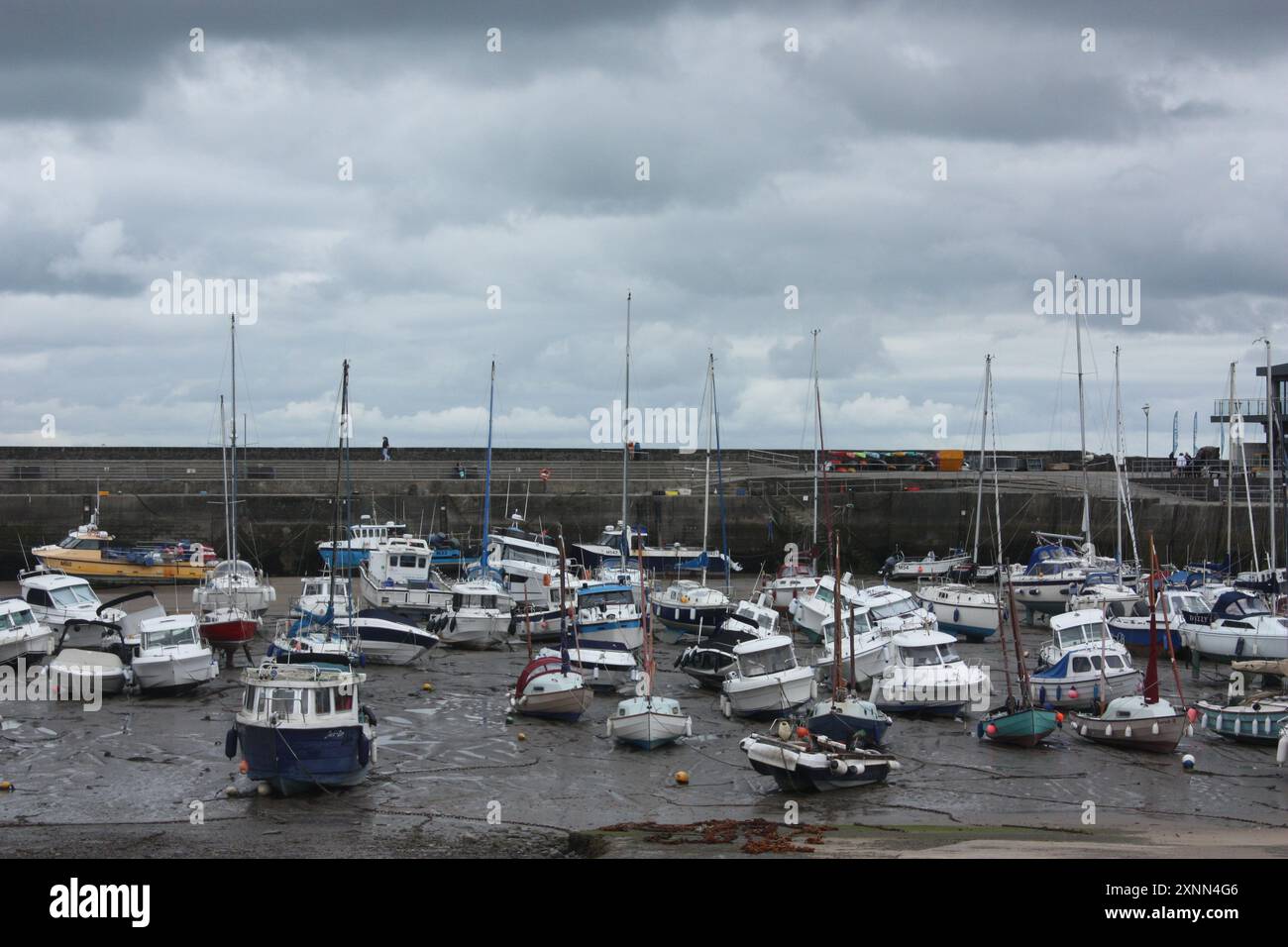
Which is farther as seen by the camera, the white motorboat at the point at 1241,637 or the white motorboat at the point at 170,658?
the white motorboat at the point at 1241,637

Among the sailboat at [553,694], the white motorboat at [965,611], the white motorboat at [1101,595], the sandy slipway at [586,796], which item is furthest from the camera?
the white motorboat at [965,611]

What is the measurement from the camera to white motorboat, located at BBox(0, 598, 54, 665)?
31.7 m

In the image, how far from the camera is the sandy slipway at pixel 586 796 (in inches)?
705

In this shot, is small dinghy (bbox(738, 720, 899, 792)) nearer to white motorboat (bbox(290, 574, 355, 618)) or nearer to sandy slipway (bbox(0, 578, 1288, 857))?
sandy slipway (bbox(0, 578, 1288, 857))

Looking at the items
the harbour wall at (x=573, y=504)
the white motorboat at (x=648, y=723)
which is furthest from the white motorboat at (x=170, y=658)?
the harbour wall at (x=573, y=504)

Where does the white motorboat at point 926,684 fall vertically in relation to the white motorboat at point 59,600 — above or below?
below

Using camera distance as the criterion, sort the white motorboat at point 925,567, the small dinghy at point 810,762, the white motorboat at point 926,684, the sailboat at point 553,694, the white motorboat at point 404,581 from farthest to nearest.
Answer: the white motorboat at point 925,567 → the white motorboat at point 404,581 → the white motorboat at point 926,684 → the sailboat at point 553,694 → the small dinghy at point 810,762

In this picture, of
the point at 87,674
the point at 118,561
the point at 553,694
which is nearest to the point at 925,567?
the point at 553,694

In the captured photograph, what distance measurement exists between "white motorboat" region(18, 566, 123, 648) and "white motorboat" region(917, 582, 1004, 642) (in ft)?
74.4

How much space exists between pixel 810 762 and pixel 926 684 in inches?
301

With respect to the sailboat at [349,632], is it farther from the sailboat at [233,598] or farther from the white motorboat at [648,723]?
the white motorboat at [648,723]

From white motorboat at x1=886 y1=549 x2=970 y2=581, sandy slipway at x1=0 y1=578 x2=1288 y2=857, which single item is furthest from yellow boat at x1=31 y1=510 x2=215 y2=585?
white motorboat at x1=886 y1=549 x2=970 y2=581

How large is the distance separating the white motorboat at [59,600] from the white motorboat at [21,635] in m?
1.30

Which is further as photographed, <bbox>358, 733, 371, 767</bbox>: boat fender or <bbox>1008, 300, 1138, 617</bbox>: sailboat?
<bbox>1008, 300, 1138, 617</bbox>: sailboat
